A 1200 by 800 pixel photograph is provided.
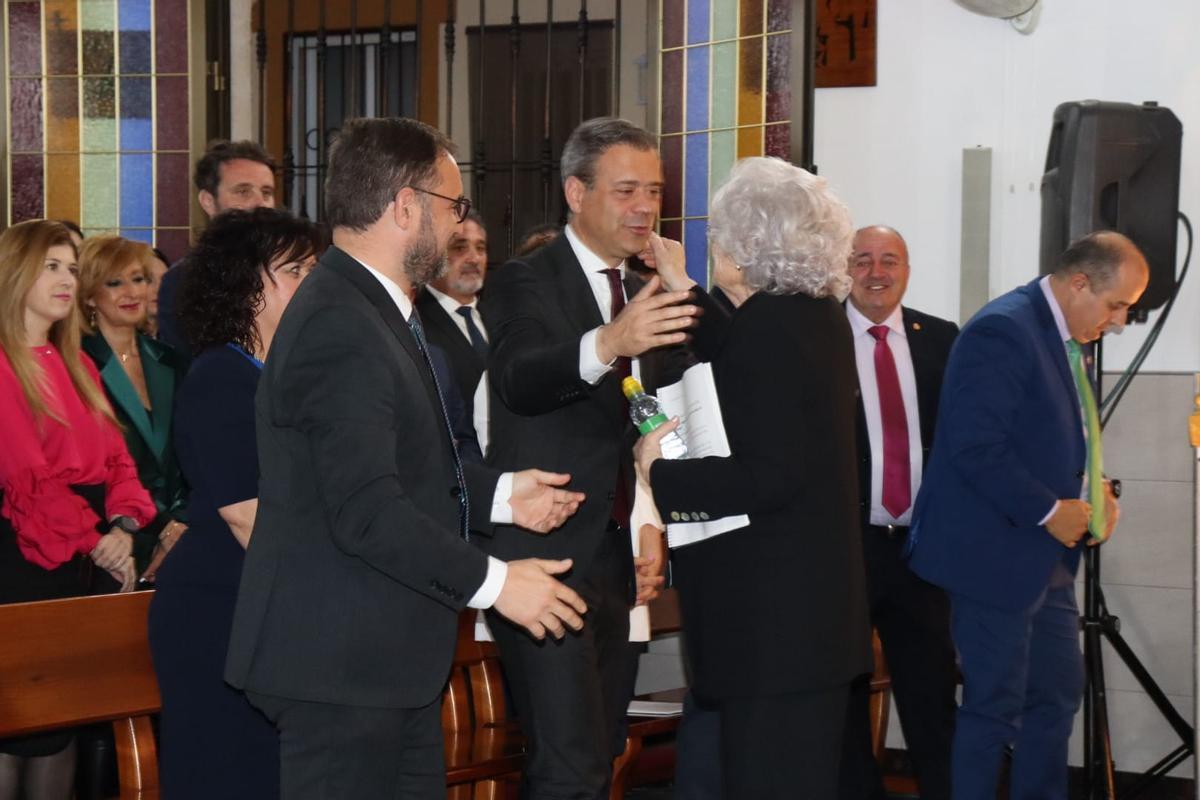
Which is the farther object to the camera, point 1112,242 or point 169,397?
point 169,397

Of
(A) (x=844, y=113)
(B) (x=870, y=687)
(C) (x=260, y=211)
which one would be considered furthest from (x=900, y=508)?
(C) (x=260, y=211)

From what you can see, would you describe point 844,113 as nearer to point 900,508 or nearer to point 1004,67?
point 1004,67

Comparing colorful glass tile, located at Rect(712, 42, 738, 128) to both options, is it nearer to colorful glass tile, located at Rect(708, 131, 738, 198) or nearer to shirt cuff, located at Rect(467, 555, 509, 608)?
colorful glass tile, located at Rect(708, 131, 738, 198)

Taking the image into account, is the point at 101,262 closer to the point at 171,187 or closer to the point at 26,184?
the point at 171,187

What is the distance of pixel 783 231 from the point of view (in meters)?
2.58

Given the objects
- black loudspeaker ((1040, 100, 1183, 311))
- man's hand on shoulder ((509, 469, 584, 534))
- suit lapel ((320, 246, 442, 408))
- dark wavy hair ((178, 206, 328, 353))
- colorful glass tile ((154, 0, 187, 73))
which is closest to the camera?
suit lapel ((320, 246, 442, 408))

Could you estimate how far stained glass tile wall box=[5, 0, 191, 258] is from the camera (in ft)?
19.8

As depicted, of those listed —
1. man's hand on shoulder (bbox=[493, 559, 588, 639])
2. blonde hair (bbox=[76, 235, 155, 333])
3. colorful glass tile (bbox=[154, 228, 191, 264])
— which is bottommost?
man's hand on shoulder (bbox=[493, 559, 588, 639])

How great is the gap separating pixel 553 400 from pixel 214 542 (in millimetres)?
659

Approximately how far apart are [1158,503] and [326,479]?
12.7ft

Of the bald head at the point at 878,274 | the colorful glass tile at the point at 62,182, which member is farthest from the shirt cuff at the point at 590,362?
the colorful glass tile at the point at 62,182

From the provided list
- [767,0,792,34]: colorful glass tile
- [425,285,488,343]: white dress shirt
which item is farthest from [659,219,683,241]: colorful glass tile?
[425,285,488,343]: white dress shirt

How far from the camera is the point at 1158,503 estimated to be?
5016mm

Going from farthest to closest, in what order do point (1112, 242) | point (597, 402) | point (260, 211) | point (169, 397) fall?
point (169, 397) → point (1112, 242) → point (597, 402) → point (260, 211)
